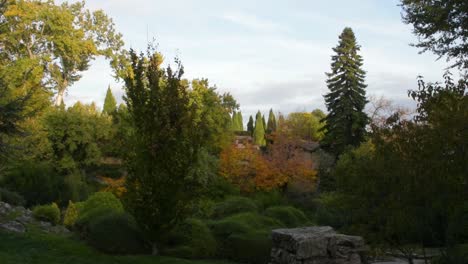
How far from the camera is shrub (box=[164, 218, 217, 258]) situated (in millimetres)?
12648

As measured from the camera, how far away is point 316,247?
Result: 466 inches

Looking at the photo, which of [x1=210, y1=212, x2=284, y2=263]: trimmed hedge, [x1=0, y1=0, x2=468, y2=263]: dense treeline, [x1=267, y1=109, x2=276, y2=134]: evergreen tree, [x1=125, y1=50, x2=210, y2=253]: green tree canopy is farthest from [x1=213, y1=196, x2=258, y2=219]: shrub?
[x1=267, y1=109, x2=276, y2=134]: evergreen tree

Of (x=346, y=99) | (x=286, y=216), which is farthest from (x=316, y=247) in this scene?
(x=346, y=99)

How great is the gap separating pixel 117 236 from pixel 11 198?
10.7m

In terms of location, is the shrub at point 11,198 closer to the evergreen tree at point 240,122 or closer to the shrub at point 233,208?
the shrub at point 233,208

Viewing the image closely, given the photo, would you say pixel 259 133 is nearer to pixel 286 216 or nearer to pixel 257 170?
pixel 257 170

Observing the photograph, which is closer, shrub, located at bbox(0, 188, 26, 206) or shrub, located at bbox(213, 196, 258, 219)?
shrub, located at bbox(213, 196, 258, 219)

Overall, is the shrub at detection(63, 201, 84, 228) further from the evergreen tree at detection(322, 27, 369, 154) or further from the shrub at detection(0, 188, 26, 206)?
the evergreen tree at detection(322, 27, 369, 154)

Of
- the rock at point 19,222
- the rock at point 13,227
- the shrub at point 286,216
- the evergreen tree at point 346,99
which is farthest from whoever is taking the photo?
the evergreen tree at point 346,99

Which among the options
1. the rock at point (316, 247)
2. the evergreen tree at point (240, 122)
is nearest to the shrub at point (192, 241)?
the rock at point (316, 247)

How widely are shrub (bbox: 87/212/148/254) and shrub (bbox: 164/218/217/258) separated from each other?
0.78 m

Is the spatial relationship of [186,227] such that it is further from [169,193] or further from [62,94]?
[62,94]

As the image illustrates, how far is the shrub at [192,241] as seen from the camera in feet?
41.5

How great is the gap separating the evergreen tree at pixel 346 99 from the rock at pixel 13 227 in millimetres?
20464
